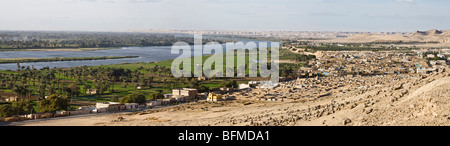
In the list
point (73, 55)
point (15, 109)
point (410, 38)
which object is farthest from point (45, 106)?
point (410, 38)

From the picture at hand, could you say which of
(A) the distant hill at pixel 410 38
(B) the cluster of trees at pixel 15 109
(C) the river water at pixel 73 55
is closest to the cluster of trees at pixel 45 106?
(B) the cluster of trees at pixel 15 109

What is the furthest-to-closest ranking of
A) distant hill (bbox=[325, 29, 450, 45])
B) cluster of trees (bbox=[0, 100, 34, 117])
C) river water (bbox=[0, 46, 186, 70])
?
distant hill (bbox=[325, 29, 450, 45])
river water (bbox=[0, 46, 186, 70])
cluster of trees (bbox=[0, 100, 34, 117])

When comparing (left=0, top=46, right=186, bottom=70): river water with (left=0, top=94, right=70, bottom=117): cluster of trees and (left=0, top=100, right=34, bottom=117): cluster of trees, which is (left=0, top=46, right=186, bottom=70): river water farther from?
(left=0, top=94, right=70, bottom=117): cluster of trees

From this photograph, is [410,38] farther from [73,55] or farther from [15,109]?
[15,109]

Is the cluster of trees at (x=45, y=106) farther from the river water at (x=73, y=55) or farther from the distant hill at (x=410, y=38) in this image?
the distant hill at (x=410, y=38)

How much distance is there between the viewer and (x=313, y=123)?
13125 mm

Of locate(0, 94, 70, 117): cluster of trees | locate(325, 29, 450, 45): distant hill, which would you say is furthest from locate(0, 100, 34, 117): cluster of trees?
locate(325, 29, 450, 45): distant hill

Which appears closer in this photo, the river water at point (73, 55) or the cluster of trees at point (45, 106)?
the cluster of trees at point (45, 106)

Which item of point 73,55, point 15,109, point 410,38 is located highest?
point 410,38

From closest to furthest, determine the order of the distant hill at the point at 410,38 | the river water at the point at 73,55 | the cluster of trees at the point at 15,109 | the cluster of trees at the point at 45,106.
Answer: the cluster of trees at the point at 15,109
the cluster of trees at the point at 45,106
the river water at the point at 73,55
the distant hill at the point at 410,38

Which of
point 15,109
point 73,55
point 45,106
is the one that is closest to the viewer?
point 15,109
